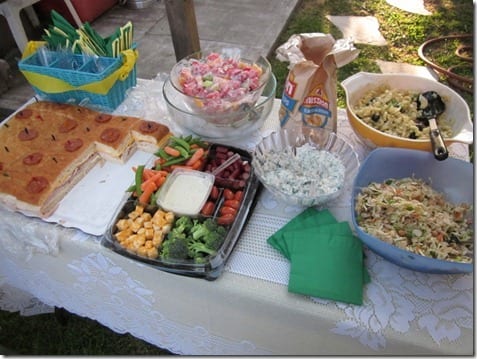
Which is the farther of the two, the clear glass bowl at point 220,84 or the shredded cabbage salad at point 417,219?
the clear glass bowl at point 220,84

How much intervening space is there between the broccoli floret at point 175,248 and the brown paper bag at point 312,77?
1.69ft

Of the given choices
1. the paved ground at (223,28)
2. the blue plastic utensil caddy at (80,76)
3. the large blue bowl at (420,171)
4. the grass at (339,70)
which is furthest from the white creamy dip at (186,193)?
the paved ground at (223,28)

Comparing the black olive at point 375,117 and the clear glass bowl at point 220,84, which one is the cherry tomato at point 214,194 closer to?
the clear glass bowl at point 220,84

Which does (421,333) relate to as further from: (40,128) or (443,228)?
(40,128)

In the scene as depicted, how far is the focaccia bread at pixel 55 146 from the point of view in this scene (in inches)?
43.4

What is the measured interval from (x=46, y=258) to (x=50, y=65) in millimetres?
718

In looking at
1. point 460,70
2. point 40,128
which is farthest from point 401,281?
point 460,70

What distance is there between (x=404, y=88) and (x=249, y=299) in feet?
2.79

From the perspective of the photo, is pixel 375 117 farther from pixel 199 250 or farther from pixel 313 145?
pixel 199 250

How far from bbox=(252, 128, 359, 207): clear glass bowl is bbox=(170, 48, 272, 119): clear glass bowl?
0.59 ft

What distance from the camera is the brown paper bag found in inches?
41.8

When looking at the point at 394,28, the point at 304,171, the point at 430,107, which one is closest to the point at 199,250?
the point at 304,171

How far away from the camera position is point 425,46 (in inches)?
131

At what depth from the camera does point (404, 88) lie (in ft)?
4.07
